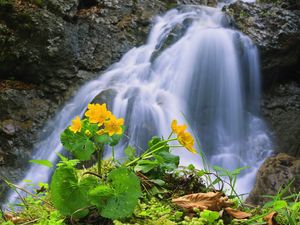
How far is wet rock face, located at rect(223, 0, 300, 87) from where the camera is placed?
9062 mm

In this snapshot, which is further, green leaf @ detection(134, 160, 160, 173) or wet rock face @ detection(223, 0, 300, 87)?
wet rock face @ detection(223, 0, 300, 87)

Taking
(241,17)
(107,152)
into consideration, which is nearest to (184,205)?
(107,152)

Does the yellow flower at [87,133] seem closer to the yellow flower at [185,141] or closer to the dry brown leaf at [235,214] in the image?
the yellow flower at [185,141]

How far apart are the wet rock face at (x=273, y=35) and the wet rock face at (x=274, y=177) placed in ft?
16.3

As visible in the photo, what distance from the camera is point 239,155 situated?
7703mm

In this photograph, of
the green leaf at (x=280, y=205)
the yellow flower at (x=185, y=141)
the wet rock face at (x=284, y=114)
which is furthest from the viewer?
the wet rock face at (x=284, y=114)

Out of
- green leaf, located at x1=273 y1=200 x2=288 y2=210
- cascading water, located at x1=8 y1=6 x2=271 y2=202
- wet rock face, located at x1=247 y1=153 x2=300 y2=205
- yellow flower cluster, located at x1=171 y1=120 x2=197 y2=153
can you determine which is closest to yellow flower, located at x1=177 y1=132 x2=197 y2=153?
yellow flower cluster, located at x1=171 y1=120 x2=197 y2=153

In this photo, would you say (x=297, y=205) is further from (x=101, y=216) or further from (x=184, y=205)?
(x=101, y=216)

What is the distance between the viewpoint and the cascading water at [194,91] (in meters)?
7.53

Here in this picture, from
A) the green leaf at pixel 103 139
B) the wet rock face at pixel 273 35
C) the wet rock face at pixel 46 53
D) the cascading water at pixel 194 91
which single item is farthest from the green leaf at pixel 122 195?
the wet rock face at pixel 273 35

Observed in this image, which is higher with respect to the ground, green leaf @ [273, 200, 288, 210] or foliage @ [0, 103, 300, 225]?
green leaf @ [273, 200, 288, 210]

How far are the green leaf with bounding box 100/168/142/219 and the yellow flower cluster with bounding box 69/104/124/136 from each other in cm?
18

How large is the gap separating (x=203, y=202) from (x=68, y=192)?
526 millimetres

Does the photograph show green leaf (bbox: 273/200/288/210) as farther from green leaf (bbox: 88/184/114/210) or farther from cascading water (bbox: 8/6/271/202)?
cascading water (bbox: 8/6/271/202)
